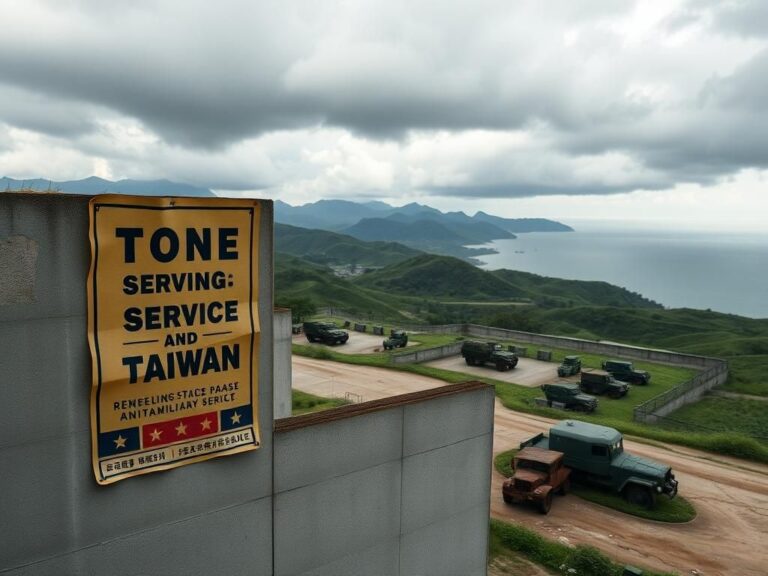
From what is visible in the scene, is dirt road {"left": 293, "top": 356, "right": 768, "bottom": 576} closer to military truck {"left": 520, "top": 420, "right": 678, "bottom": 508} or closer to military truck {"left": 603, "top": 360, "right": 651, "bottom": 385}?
military truck {"left": 520, "top": 420, "right": 678, "bottom": 508}

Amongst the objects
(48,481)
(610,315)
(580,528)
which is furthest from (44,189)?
(610,315)

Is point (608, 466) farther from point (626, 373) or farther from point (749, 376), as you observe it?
point (749, 376)

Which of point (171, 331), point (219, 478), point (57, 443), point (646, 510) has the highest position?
point (171, 331)

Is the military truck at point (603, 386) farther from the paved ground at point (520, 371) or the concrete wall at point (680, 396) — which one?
the paved ground at point (520, 371)

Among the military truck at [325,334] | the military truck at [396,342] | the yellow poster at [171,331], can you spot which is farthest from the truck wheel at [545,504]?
the military truck at [325,334]

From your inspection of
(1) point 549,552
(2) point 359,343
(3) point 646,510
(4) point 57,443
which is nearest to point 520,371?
(2) point 359,343
